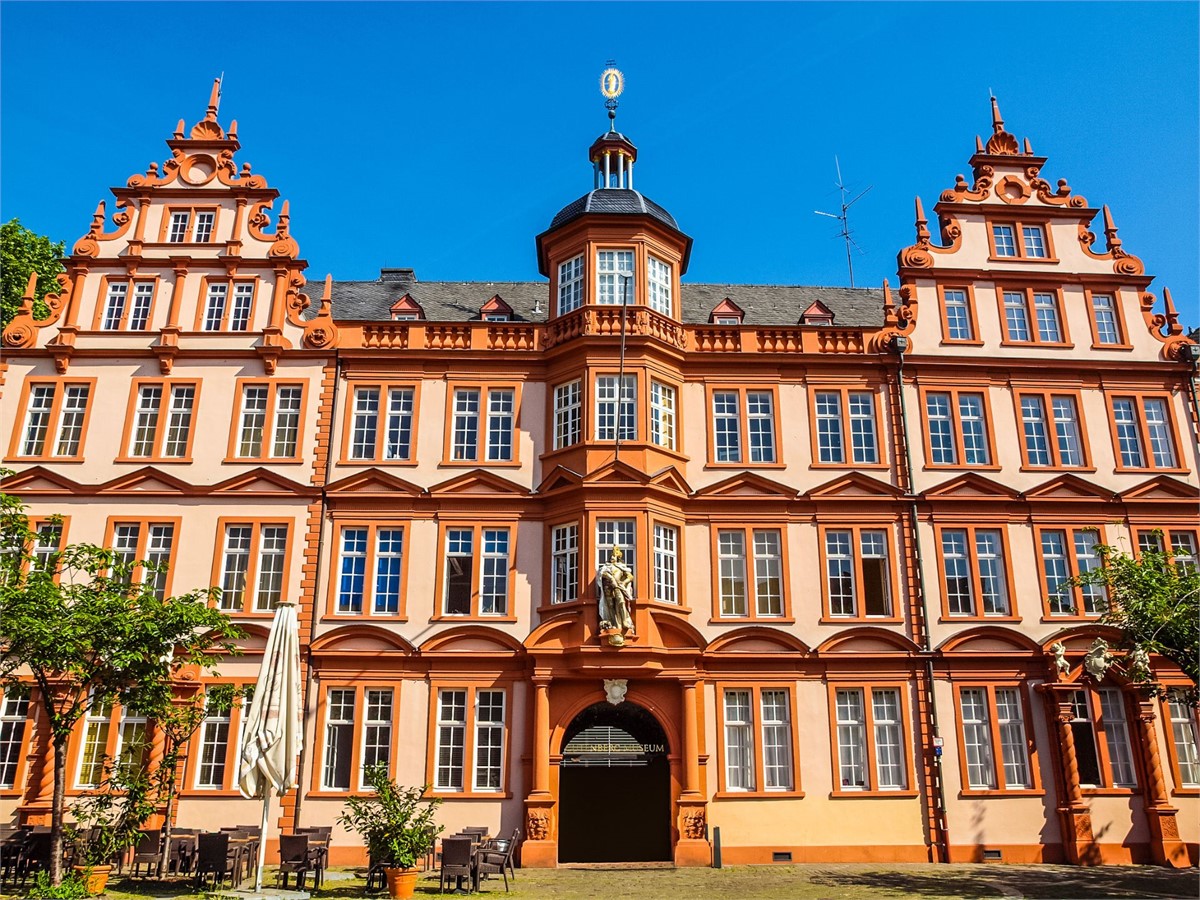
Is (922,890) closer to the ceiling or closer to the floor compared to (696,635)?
closer to the floor

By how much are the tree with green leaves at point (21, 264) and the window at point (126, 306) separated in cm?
550

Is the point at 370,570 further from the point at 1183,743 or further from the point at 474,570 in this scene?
the point at 1183,743

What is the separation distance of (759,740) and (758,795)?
1.32 m

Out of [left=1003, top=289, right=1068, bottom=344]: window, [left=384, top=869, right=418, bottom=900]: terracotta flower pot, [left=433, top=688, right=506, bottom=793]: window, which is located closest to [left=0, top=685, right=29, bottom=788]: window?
[left=433, top=688, right=506, bottom=793]: window

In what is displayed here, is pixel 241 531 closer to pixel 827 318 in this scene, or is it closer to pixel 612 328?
pixel 612 328

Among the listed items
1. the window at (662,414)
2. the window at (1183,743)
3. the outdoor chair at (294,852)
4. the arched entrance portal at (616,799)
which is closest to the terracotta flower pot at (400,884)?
the outdoor chair at (294,852)

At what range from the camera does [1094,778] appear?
82.4ft

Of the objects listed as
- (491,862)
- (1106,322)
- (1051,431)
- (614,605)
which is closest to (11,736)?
(491,862)

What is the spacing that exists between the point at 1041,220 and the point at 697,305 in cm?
1068

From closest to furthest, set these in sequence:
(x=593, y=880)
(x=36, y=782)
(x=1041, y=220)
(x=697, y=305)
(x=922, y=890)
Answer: (x=922, y=890)
(x=593, y=880)
(x=36, y=782)
(x=1041, y=220)
(x=697, y=305)

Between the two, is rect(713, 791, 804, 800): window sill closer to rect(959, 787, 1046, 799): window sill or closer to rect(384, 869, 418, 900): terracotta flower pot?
rect(959, 787, 1046, 799): window sill

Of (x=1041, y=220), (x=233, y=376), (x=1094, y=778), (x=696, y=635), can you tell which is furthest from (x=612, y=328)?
(x=1094, y=778)

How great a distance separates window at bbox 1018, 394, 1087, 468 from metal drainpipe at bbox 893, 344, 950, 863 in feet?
11.1

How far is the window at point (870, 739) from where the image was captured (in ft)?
81.9
